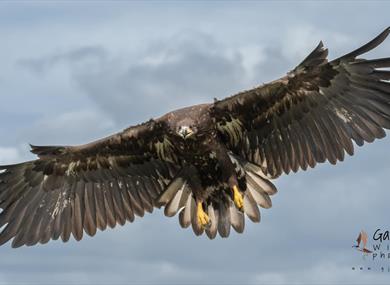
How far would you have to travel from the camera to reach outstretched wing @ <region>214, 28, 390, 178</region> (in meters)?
17.1

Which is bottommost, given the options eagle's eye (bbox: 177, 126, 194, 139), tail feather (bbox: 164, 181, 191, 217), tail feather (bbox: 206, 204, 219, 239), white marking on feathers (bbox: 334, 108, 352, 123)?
tail feather (bbox: 206, 204, 219, 239)

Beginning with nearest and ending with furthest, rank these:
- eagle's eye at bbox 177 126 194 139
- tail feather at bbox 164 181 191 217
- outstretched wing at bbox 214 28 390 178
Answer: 1. eagle's eye at bbox 177 126 194 139
2. outstretched wing at bbox 214 28 390 178
3. tail feather at bbox 164 181 191 217

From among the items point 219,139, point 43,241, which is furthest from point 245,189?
point 43,241

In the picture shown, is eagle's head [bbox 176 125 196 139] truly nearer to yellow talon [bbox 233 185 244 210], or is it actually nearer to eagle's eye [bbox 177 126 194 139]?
eagle's eye [bbox 177 126 194 139]

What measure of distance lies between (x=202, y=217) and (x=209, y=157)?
45.6 inches

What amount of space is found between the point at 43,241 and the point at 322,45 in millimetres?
5553

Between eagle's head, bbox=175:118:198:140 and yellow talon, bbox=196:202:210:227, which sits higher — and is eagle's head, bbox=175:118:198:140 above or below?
above

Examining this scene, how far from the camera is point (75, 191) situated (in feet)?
62.6

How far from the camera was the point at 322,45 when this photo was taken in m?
16.8

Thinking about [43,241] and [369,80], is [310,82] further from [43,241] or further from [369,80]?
[43,241]

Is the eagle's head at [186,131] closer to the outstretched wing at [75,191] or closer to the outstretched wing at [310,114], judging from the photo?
the outstretched wing at [310,114]

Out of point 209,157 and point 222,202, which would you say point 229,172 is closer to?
point 209,157

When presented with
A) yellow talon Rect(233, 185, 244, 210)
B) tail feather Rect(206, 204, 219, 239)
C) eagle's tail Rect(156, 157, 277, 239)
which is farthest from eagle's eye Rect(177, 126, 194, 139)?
tail feather Rect(206, 204, 219, 239)

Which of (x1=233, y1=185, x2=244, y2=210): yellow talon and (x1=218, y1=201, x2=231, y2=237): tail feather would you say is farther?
(x1=218, y1=201, x2=231, y2=237): tail feather
